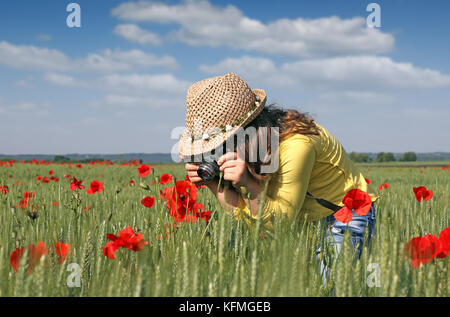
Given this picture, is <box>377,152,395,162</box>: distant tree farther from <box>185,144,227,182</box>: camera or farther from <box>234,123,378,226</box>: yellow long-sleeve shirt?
<box>185,144,227,182</box>: camera

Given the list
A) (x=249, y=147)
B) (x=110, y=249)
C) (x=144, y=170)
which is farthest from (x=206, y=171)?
(x=144, y=170)

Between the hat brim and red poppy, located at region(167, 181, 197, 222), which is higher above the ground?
the hat brim

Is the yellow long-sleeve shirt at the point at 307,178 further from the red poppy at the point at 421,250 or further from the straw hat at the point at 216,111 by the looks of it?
the red poppy at the point at 421,250

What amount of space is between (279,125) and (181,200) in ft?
2.29

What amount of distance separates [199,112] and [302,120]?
0.59 meters

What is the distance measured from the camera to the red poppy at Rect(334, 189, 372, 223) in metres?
1.48

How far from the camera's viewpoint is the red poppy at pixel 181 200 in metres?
1.56

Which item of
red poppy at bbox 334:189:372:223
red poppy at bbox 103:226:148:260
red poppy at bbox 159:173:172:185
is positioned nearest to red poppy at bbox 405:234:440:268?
red poppy at bbox 334:189:372:223

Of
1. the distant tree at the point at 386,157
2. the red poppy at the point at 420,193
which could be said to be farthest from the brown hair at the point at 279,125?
the distant tree at the point at 386,157

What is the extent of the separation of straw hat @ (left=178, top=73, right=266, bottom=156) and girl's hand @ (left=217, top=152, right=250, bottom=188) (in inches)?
3.2

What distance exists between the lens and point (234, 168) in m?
1.70

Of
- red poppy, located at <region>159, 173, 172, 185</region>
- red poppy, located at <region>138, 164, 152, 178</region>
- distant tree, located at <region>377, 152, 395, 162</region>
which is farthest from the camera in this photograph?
distant tree, located at <region>377, 152, 395, 162</region>

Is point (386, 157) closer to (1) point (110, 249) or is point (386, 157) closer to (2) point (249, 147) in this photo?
(2) point (249, 147)
